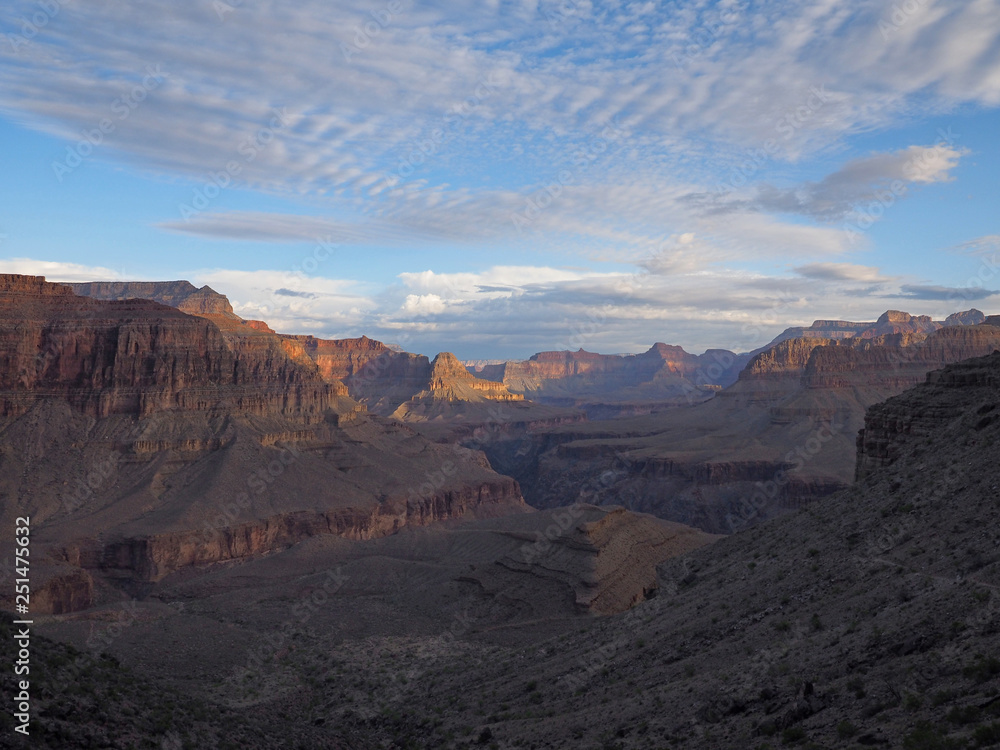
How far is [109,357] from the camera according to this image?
350ft

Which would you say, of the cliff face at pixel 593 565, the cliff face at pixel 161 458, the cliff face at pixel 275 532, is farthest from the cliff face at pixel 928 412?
the cliff face at pixel 275 532

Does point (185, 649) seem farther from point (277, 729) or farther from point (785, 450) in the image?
point (785, 450)

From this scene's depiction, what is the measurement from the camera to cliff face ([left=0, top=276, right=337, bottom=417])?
9925 cm

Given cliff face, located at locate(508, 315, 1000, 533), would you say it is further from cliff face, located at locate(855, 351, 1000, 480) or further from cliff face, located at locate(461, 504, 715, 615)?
cliff face, located at locate(855, 351, 1000, 480)

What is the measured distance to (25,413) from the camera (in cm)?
9756

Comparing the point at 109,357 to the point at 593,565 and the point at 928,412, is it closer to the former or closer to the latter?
the point at 593,565

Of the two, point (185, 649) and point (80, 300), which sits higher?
point (80, 300)

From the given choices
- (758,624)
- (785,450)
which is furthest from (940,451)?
(785,450)

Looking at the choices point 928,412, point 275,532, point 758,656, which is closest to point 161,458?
point 275,532

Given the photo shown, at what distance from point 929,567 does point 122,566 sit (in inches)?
3204

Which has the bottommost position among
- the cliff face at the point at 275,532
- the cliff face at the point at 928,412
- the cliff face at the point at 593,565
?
the cliff face at the point at 275,532


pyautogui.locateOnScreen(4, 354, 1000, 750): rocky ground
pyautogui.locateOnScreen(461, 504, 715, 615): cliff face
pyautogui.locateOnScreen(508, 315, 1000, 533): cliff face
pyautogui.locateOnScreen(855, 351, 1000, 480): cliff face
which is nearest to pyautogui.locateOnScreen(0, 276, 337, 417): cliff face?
pyautogui.locateOnScreen(4, 354, 1000, 750): rocky ground

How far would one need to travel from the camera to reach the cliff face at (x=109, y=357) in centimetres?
9925

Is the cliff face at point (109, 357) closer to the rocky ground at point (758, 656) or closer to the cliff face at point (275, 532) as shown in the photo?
the cliff face at point (275, 532)
